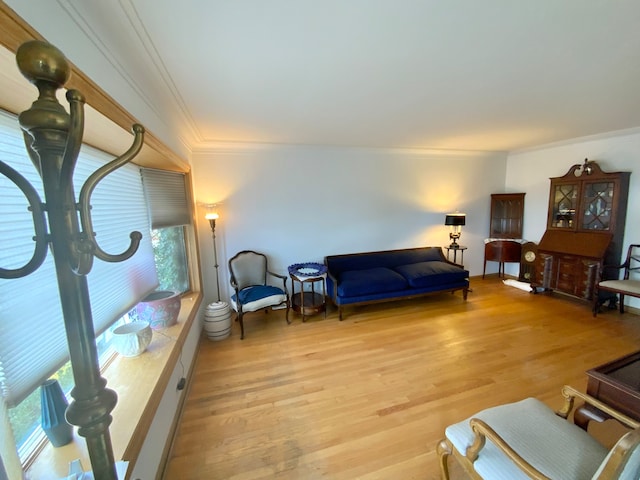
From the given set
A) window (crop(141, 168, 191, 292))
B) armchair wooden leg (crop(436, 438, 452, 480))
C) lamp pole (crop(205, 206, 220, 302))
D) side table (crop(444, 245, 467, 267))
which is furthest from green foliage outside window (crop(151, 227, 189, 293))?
side table (crop(444, 245, 467, 267))

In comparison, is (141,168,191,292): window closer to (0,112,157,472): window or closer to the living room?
the living room

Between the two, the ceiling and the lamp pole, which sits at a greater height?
the ceiling

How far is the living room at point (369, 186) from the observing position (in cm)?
353

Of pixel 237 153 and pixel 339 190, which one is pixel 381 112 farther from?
pixel 237 153

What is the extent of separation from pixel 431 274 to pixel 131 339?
3.62m

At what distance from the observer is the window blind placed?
7.47 ft

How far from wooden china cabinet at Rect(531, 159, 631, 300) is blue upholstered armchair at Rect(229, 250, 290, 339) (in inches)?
163

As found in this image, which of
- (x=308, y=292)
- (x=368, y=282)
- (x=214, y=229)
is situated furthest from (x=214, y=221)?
(x=368, y=282)

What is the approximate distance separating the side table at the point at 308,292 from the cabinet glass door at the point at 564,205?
3856 mm

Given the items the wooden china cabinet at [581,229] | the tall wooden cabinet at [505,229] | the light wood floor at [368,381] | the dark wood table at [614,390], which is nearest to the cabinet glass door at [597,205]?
the wooden china cabinet at [581,229]

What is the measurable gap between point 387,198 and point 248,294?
8.88 ft

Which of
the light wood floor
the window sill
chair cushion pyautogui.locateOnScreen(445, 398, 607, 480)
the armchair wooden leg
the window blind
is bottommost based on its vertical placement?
the light wood floor

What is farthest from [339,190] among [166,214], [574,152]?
[574,152]

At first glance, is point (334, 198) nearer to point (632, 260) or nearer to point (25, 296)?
point (25, 296)
